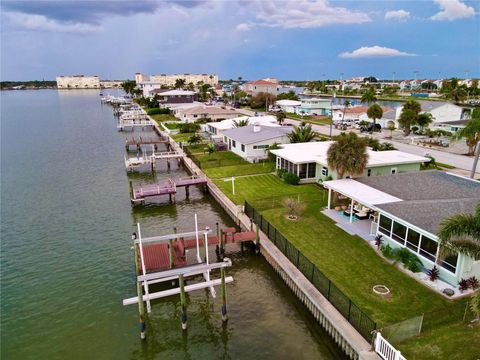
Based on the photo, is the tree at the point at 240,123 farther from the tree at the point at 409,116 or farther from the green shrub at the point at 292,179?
the tree at the point at 409,116

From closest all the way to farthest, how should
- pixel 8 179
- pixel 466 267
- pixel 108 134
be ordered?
pixel 466 267, pixel 8 179, pixel 108 134

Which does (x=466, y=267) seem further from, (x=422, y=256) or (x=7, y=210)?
(x=7, y=210)

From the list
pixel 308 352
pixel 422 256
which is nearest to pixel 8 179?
pixel 308 352

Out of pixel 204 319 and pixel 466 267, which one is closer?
pixel 466 267

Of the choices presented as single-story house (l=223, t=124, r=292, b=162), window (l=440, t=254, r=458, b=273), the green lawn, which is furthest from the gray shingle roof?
single-story house (l=223, t=124, r=292, b=162)

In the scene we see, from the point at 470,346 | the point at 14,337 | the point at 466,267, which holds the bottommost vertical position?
the point at 14,337

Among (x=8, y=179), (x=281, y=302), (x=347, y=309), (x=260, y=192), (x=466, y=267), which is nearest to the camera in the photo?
(x=347, y=309)

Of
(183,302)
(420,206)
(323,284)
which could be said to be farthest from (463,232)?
(183,302)

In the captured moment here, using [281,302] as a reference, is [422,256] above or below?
above

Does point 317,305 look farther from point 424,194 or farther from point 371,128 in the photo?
point 371,128
